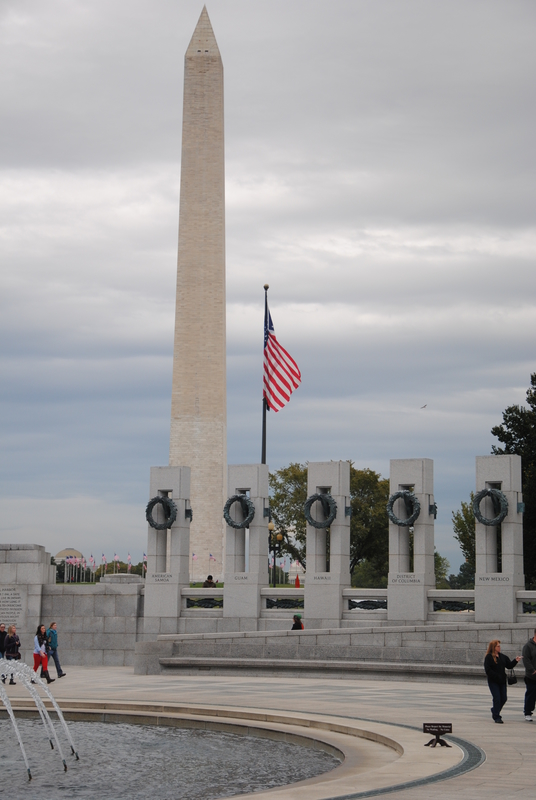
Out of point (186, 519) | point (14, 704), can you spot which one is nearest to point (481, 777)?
point (14, 704)

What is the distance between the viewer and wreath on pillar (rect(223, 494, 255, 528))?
30203 mm

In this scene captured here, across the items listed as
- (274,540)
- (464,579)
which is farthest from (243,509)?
(464,579)

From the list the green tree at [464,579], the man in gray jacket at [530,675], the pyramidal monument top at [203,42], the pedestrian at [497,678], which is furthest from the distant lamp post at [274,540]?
the green tree at [464,579]

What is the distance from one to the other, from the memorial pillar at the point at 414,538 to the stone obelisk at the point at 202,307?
27323 mm

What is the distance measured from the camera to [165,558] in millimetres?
31453

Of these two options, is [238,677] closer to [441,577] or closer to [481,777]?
[481,777]

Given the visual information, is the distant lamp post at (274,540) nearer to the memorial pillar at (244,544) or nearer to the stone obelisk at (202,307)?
the stone obelisk at (202,307)

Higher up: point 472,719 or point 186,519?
point 186,519

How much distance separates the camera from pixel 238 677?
2633 cm

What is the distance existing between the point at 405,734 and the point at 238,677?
11.9m

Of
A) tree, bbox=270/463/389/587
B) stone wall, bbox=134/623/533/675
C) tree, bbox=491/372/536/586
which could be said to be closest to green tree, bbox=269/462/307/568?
tree, bbox=270/463/389/587

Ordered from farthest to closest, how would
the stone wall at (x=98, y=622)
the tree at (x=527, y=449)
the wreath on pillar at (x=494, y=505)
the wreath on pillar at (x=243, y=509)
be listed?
1. the tree at (x=527, y=449)
2. the stone wall at (x=98, y=622)
3. the wreath on pillar at (x=243, y=509)
4. the wreath on pillar at (x=494, y=505)

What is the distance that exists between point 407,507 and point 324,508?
2368 mm

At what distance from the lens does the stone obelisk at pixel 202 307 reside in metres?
54.8
